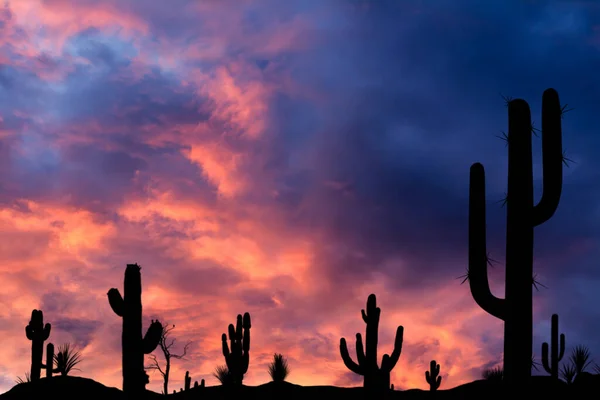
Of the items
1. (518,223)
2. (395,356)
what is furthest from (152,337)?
(518,223)

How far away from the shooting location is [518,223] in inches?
375

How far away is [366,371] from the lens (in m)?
18.7

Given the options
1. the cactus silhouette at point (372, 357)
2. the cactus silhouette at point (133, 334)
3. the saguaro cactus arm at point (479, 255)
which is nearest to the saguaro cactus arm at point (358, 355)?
the cactus silhouette at point (372, 357)

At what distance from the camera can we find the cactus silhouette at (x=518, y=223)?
9.19 meters

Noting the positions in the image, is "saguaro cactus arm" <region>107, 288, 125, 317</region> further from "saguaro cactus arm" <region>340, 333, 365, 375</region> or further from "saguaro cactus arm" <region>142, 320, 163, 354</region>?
"saguaro cactus arm" <region>340, 333, 365, 375</region>

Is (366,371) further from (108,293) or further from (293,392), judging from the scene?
(293,392)

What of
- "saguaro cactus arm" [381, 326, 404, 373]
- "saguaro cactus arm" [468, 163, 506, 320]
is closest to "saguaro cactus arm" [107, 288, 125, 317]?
"saguaro cactus arm" [381, 326, 404, 373]

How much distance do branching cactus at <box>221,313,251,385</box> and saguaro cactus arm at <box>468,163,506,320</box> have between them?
18845 millimetres

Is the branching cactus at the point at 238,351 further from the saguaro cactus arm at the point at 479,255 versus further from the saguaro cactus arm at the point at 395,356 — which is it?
the saguaro cactus arm at the point at 479,255

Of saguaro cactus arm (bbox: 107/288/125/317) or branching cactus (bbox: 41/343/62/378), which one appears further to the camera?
branching cactus (bbox: 41/343/62/378)

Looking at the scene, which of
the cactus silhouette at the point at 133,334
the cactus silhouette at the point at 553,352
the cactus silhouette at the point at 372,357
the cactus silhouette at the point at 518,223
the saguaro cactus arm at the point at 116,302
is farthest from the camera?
the cactus silhouette at the point at 553,352

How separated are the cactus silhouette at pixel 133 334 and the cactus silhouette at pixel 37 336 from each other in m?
13.8

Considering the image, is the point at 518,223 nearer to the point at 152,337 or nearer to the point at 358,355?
the point at 152,337

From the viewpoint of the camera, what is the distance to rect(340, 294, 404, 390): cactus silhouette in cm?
1869
